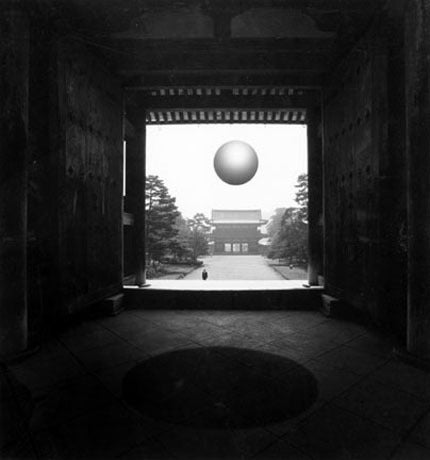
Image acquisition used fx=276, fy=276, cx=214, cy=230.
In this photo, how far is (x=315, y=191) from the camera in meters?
6.42

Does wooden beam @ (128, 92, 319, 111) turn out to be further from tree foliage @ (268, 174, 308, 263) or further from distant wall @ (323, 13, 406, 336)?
tree foliage @ (268, 174, 308, 263)

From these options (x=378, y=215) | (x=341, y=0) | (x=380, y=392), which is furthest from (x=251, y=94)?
(x=380, y=392)

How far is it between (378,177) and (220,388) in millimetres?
3406

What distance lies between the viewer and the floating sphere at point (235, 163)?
6859mm

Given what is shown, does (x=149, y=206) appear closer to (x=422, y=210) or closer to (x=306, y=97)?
(x=306, y=97)

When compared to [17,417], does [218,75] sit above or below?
above

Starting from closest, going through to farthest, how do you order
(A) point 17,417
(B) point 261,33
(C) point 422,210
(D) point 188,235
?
(A) point 17,417 → (C) point 422,210 → (B) point 261,33 → (D) point 188,235

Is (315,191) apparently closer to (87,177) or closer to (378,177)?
(378,177)

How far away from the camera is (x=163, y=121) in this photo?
24.3ft

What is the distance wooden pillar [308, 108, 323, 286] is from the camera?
641 cm

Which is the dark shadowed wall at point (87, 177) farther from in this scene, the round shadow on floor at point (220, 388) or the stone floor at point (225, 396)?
the round shadow on floor at point (220, 388)

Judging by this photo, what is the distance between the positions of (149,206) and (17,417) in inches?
924

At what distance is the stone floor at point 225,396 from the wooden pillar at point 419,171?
53cm

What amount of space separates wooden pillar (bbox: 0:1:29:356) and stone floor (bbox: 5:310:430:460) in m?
0.50
